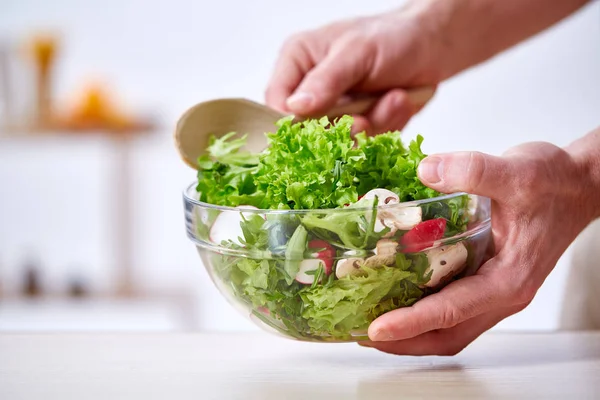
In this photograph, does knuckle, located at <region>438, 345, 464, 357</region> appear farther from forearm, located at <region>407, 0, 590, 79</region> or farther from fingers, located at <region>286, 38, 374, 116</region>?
forearm, located at <region>407, 0, 590, 79</region>

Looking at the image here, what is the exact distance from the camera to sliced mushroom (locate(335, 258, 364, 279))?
726 mm

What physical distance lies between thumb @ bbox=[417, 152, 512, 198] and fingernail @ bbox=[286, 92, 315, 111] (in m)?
0.41

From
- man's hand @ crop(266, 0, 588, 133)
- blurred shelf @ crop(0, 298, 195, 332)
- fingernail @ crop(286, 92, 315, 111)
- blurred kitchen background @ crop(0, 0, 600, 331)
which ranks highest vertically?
man's hand @ crop(266, 0, 588, 133)

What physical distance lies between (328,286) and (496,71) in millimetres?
2364

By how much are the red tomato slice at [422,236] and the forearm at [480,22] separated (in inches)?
25.5

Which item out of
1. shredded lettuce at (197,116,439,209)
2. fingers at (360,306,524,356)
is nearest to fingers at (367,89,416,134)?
shredded lettuce at (197,116,439,209)

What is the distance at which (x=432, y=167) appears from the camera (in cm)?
74

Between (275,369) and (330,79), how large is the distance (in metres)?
0.51

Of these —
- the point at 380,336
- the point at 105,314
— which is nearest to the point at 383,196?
the point at 380,336

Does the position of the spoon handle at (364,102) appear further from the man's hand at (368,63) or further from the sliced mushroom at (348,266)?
the sliced mushroom at (348,266)

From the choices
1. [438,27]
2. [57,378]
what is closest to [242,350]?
[57,378]

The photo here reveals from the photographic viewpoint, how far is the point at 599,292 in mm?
1149

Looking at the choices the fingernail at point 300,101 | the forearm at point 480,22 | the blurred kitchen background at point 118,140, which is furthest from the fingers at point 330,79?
the blurred kitchen background at point 118,140

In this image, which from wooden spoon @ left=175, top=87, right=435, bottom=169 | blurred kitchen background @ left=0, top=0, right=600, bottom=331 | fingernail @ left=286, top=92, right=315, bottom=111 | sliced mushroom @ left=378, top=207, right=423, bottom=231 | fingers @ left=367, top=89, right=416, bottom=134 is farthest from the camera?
blurred kitchen background @ left=0, top=0, right=600, bottom=331
